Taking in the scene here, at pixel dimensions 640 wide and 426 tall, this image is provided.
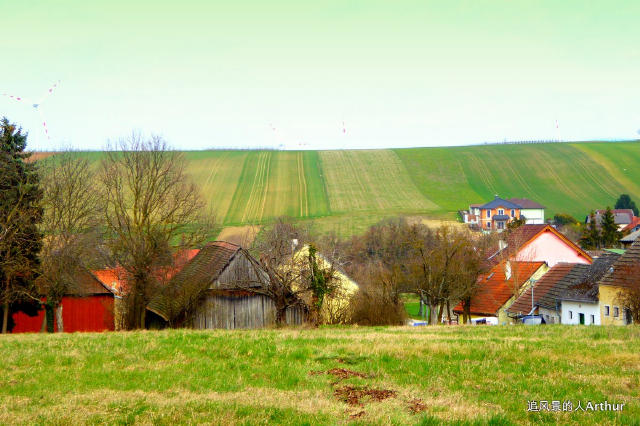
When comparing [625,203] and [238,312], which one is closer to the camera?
[238,312]

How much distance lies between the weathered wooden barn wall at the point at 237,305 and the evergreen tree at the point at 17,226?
9.29 meters

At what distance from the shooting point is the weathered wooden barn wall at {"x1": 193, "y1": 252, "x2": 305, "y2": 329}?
35.6 m

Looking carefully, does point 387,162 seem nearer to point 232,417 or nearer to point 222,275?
point 222,275

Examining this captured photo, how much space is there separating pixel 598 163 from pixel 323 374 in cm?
14292

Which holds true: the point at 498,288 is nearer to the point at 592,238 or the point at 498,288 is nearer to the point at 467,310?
the point at 467,310

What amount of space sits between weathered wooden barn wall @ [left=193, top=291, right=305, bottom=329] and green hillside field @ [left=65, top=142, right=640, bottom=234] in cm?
6051

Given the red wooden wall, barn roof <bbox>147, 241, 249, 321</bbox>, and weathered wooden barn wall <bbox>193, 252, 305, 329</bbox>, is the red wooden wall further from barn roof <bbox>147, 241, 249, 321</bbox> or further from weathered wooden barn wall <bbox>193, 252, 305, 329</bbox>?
weathered wooden barn wall <bbox>193, 252, 305, 329</bbox>

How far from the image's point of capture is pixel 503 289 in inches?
1935

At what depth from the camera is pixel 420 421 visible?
9.05 meters

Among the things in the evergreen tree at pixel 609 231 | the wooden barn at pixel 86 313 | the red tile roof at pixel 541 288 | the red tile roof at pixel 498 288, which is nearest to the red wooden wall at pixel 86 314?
the wooden barn at pixel 86 313

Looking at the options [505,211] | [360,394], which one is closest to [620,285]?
[360,394]

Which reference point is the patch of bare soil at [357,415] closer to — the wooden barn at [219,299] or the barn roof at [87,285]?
the wooden barn at [219,299]

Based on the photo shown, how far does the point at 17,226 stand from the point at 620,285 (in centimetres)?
3228

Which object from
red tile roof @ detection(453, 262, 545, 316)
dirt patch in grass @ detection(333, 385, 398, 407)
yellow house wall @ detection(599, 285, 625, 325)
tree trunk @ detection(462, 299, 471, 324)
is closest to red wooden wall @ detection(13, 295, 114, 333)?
tree trunk @ detection(462, 299, 471, 324)
